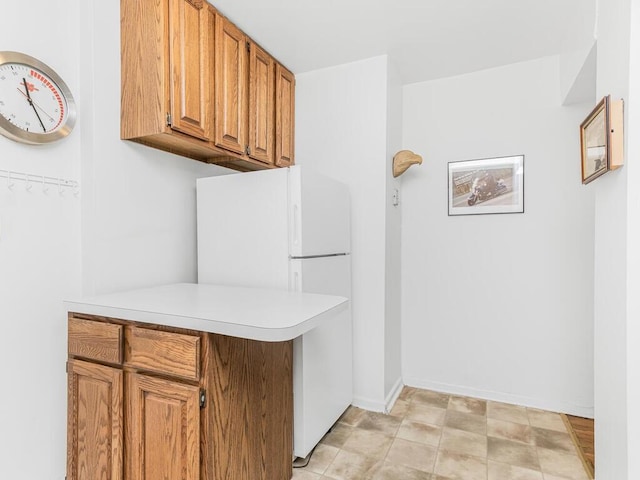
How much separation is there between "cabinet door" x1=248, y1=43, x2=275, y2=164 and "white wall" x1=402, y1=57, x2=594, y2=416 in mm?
1073

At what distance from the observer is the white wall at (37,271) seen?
138 centimetres

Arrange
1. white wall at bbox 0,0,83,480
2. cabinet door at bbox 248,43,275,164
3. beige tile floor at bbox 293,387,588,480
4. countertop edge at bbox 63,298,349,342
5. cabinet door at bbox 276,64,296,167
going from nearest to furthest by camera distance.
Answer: countertop edge at bbox 63,298,349,342
white wall at bbox 0,0,83,480
beige tile floor at bbox 293,387,588,480
cabinet door at bbox 248,43,275,164
cabinet door at bbox 276,64,296,167

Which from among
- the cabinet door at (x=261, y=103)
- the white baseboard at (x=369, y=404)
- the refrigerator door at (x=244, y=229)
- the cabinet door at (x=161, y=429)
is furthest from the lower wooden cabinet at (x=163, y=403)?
the cabinet door at (x=261, y=103)

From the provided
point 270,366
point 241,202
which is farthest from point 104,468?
point 241,202

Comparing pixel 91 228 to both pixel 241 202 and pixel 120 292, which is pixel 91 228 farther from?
pixel 241 202

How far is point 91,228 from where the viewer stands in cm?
160

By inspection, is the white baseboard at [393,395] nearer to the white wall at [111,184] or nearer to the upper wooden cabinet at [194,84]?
the white wall at [111,184]

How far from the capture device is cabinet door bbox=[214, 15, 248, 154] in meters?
1.89

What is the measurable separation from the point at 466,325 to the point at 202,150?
7.04 ft

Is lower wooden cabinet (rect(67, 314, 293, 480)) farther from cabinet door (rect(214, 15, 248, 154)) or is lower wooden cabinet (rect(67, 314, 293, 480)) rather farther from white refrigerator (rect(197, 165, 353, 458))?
cabinet door (rect(214, 15, 248, 154))

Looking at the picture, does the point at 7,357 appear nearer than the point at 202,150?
Yes

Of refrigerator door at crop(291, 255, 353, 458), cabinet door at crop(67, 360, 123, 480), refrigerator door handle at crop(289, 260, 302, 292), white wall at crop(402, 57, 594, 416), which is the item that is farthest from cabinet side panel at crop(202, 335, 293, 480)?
white wall at crop(402, 57, 594, 416)

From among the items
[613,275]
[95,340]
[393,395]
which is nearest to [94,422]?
[95,340]

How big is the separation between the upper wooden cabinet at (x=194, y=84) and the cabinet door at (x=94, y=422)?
104 cm
